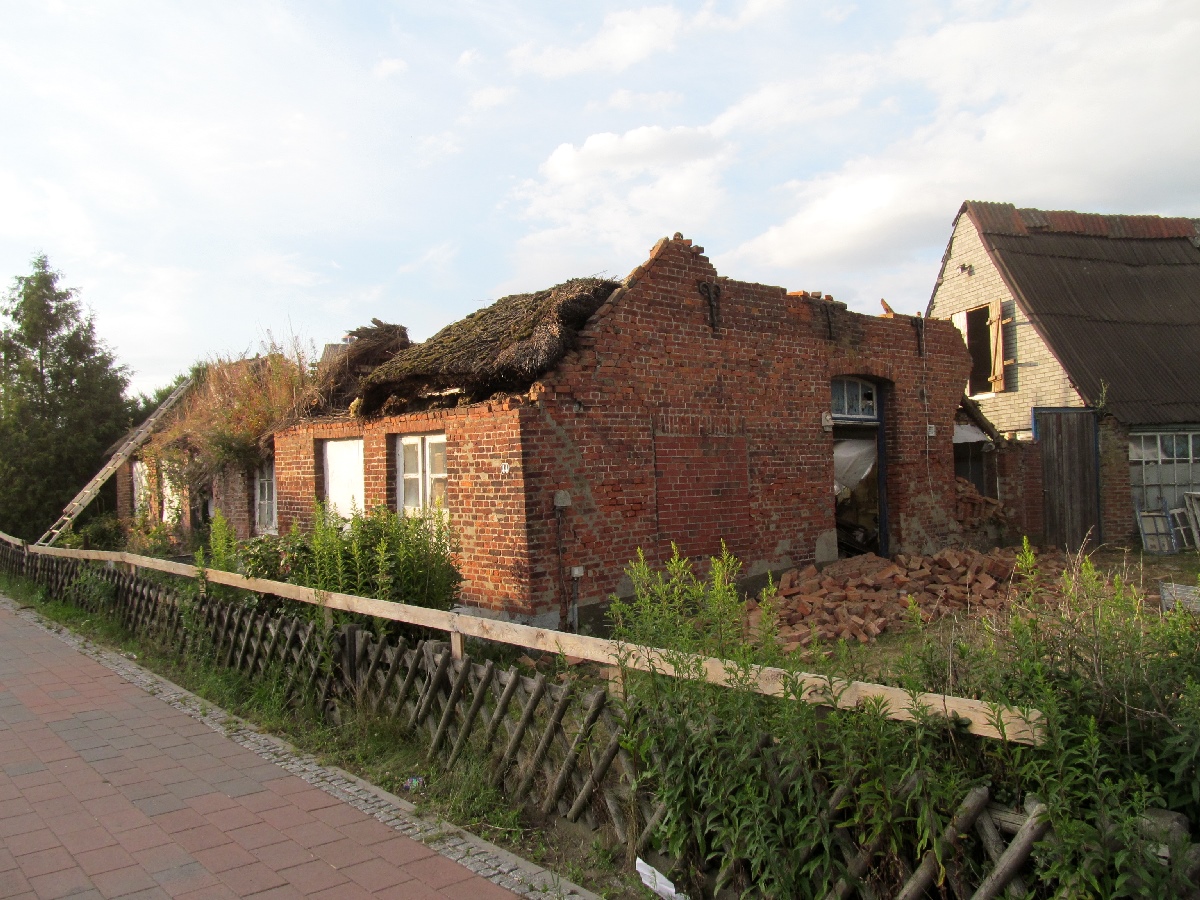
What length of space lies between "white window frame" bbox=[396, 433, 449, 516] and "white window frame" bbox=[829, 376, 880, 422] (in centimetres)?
571

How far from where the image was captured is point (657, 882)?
12.8 ft

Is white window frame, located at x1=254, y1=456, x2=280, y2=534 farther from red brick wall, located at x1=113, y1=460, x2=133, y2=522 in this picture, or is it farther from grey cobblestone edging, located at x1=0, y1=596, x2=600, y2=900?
red brick wall, located at x1=113, y1=460, x2=133, y2=522

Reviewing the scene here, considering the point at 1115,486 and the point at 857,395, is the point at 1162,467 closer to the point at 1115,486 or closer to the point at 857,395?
the point at 1115,486

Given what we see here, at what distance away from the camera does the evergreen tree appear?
824 inches

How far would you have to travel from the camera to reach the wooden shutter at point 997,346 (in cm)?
1800

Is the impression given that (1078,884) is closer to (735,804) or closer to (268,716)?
(735,804)

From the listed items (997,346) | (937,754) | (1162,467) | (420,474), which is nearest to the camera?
(937,754)

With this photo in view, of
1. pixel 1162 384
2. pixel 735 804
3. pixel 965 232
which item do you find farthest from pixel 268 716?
pixel 965 232

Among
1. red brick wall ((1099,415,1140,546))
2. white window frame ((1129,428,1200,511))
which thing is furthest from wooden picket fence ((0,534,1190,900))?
white window frame ((1129,428,1200,511))

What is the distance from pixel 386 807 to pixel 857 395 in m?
9.87

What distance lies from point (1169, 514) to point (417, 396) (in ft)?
47.1

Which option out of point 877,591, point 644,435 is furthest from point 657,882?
point 877,591

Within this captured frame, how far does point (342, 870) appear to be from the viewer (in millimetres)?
4305

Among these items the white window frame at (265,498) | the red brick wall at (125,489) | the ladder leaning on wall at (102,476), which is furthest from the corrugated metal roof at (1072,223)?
the red brick wall at (125,489)
